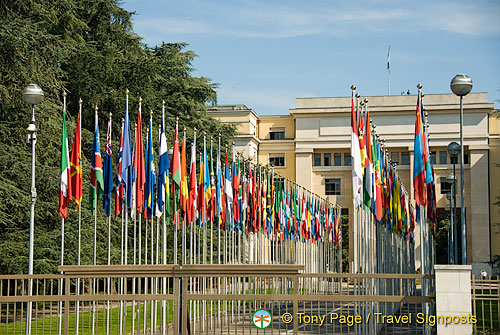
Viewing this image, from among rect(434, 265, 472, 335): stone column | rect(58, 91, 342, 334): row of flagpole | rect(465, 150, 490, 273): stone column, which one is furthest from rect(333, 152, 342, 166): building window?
rect(434, 265, 472, 335): stone column

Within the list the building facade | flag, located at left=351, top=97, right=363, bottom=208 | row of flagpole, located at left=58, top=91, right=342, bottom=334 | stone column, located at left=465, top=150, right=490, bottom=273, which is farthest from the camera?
the building facade

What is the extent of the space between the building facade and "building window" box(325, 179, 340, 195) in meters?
0.12

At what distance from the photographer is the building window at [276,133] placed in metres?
96.4

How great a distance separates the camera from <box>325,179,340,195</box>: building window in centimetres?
9125

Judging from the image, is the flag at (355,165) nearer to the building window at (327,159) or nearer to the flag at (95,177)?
the flag at (95,177)

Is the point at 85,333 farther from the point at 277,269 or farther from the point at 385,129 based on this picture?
the point at 385,129

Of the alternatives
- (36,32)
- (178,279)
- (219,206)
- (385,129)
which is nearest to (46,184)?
(36,32)

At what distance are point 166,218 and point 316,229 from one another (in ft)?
77.3

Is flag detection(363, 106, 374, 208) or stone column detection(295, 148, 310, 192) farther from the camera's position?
stone column detection(295, 148, 310, 192)

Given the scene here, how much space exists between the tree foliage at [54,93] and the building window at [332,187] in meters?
45.0

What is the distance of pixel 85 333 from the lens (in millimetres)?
24797

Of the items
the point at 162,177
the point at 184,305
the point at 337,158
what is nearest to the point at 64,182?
the point at 162,177

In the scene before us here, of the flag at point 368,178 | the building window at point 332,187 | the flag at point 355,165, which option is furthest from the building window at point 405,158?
the flag at point 355,165

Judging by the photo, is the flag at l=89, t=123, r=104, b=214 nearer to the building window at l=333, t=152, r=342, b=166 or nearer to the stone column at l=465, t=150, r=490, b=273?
the stone column at l=465, t=150, r=490, b=273
